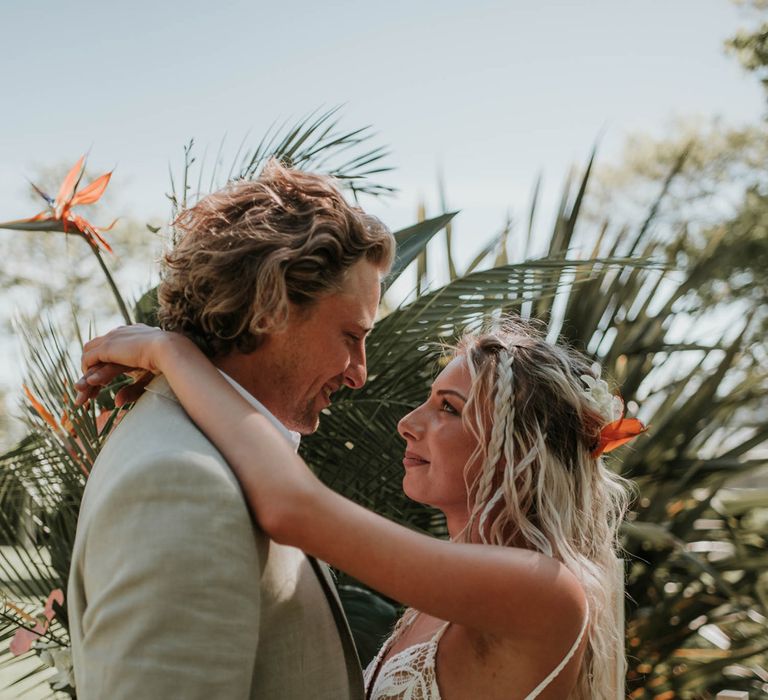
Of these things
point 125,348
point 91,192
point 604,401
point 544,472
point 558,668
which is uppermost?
point 91,192

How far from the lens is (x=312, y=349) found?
178 cm

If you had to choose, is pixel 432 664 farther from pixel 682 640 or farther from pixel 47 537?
pixel 682 640

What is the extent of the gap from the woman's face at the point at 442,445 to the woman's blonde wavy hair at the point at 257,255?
0.65m

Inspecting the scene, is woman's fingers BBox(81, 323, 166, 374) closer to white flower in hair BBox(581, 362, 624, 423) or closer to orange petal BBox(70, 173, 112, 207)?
white flower in hair BBox(581, 362, 624, 423)

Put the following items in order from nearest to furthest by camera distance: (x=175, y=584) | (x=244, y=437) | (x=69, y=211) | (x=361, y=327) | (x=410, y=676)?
(x=175, y=584) → (x=244, y=437) → (x=361, y=327) → (x=410, y=676) → (x=69, y=211)

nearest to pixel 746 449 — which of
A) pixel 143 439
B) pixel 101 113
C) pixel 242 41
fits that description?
pixel 143 439

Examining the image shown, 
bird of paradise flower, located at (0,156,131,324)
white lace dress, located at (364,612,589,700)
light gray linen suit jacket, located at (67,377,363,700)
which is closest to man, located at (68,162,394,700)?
light gray linen suit jacket, located at (67,377,363,700)

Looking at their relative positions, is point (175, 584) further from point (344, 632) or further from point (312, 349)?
point (312, 349)

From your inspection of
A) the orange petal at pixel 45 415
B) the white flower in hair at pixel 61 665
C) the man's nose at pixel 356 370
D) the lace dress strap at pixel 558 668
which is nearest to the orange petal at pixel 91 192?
the orange petal at pixel 45 415

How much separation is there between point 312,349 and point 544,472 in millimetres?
728

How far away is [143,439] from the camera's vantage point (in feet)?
4.56

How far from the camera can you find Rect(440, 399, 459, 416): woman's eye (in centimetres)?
234

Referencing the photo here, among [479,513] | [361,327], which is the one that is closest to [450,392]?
[479,513]

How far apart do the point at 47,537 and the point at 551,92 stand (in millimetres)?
21665
